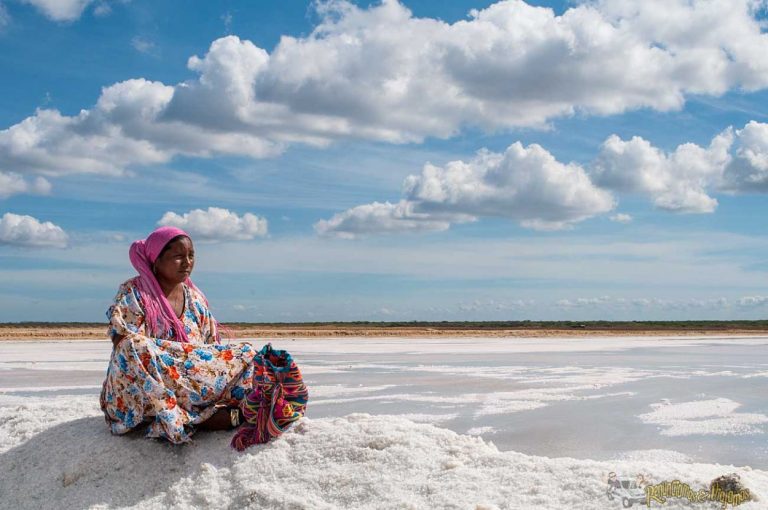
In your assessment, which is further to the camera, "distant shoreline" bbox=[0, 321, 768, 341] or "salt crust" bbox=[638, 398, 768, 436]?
"distant shoreline" bbox=[0, 321, 768, 341]

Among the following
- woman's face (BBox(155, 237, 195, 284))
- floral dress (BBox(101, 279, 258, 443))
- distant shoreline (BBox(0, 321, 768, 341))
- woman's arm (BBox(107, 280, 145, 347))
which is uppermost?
woman's face (BBox(155, 237, 195, 284))

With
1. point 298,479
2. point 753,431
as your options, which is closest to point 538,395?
point 753,431

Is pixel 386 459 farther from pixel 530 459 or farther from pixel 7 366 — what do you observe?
pixel 7 366

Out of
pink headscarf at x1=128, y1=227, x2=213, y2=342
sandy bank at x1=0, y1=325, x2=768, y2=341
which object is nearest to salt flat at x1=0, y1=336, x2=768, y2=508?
pink headscarf at x1=128, y1=227, x2=213, y2=342

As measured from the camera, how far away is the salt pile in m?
3.70

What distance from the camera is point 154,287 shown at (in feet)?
16.0

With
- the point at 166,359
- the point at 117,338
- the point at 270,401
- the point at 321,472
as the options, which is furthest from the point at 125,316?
the point at 321,472

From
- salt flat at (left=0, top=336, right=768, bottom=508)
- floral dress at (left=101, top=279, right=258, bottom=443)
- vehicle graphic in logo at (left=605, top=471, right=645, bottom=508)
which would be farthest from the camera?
floral dress at (left=101, top=279, right=258, bottom=443)

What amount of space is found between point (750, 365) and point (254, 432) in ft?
38.8

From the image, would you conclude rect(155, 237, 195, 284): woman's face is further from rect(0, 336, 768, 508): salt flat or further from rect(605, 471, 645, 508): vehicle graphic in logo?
rect(605, 471, 645, 508): vehicle graphic in logo

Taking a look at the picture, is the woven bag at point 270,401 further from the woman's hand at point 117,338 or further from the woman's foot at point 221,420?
the woman's hand at point 117,338

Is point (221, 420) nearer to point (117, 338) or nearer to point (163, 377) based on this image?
point (163, 377)

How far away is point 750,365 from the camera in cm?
1368

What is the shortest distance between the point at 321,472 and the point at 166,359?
4.10 ft
